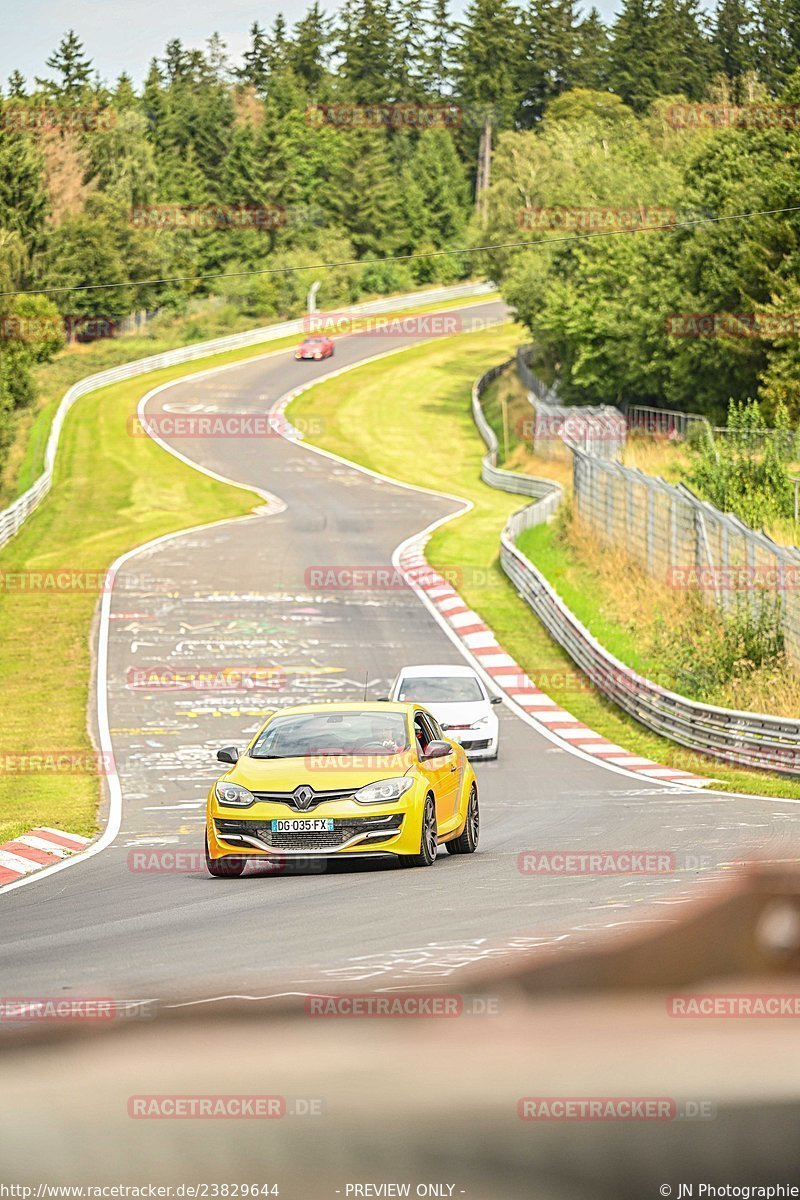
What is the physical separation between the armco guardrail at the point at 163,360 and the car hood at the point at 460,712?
25280mm

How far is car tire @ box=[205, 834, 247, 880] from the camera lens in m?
12.7

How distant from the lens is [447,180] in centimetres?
13388

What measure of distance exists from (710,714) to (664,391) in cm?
3578

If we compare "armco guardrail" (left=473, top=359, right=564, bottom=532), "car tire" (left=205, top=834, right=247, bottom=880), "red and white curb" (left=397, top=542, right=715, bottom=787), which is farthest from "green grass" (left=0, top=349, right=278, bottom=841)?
"armco guardrail" (left=473, top=359, right=564, bottom=532)

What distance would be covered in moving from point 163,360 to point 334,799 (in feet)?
253

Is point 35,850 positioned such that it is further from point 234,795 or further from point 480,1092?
point 480,1092

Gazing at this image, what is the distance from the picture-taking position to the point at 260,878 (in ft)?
41.7
